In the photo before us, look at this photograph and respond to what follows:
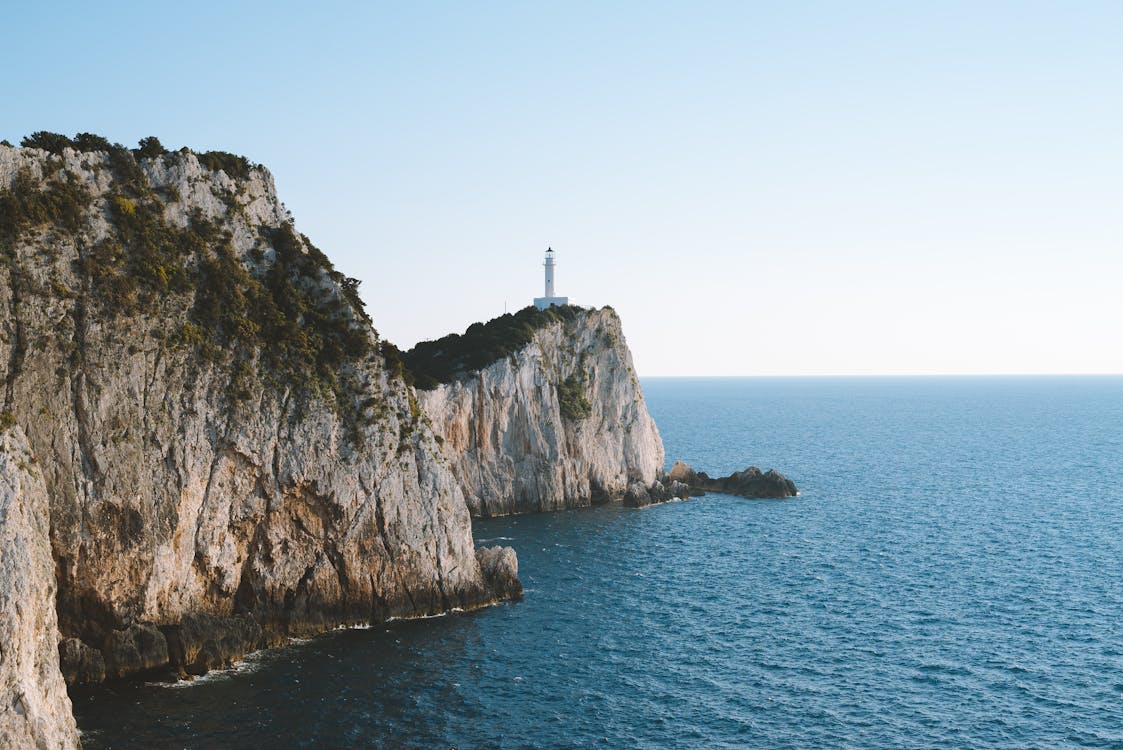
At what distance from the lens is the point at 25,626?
3077 centimetres

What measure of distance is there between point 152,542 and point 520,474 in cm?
5041

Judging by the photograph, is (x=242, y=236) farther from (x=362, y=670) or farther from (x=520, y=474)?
(x=520, y=474)

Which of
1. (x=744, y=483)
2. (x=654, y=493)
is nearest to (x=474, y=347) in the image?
(x=654, y=493)

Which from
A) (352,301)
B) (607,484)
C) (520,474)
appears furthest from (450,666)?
(607,484)

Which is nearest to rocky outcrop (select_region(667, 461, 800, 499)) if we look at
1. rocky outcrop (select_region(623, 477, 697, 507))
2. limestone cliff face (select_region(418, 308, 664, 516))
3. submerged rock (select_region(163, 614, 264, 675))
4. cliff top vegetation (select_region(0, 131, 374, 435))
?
rocky outcrop (select_region(623, 477, 697, 507))

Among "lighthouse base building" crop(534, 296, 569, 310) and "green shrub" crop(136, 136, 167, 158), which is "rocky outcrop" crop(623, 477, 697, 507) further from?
"green shrub" crop(136, 136, 167, 158)

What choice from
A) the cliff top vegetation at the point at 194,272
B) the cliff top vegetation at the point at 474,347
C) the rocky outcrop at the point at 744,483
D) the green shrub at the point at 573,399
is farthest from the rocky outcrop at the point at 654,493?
the cliff top vegetation at the point at 194,272

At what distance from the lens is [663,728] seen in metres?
39.1

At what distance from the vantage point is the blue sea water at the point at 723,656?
3822 cm

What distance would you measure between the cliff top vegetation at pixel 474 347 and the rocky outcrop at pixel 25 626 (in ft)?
163

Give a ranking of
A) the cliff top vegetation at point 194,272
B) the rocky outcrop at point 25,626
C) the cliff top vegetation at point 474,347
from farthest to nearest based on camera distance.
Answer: the cliff top vegetation at point 474,347 → the cliff top vegetation at point 194,272 → the rocky outcrop at point 25,626

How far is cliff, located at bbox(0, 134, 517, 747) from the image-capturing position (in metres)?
40.4

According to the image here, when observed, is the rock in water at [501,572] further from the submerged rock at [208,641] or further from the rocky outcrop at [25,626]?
the rocky outcrop at [25,626]

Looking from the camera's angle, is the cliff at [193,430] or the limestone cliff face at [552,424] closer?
the cliff at [193,430]
